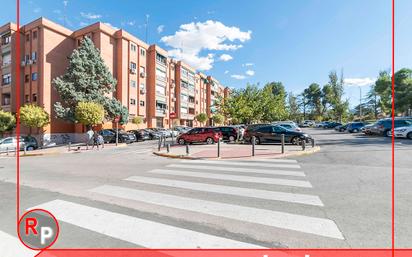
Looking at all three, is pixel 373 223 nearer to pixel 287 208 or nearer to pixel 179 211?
pixel 287 208

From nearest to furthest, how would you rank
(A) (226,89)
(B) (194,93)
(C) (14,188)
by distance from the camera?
(C) (14,188), (B) (194,93), (A) (226,89)

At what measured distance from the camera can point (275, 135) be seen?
1602 cm

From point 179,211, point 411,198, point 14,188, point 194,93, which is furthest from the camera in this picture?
point 194,93

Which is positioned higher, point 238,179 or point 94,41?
point 94,41

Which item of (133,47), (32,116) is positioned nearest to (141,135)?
(32,116)

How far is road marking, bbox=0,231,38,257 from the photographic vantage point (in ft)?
9.29

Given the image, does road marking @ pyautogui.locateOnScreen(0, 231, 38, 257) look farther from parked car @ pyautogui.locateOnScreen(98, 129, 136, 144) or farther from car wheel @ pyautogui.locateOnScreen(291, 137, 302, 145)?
parked car @ pyautogui.locateOnScreen(98, 129, 136, 144)

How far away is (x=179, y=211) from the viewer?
13.5 feet

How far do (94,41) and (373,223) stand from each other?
33.7 meters

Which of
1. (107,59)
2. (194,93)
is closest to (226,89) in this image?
(194,93)

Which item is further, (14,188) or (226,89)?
(226,89)

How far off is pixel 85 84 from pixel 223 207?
27324 millimetres

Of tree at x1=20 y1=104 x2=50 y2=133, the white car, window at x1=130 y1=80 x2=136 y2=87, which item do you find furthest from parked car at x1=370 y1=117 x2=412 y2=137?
tree at x1=20 y1=104 x2=50 y2=133

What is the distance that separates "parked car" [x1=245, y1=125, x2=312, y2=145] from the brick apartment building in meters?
7.67
